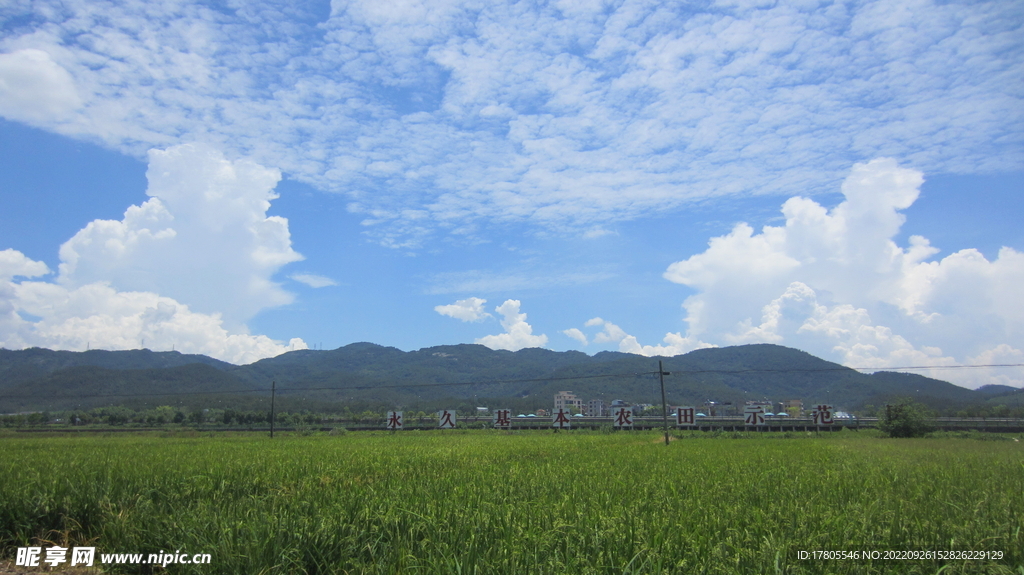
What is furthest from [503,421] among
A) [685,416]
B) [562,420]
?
[685,416]

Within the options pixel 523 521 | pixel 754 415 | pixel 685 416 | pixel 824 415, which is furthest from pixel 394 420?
pixel 523 521

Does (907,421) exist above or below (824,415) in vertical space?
above

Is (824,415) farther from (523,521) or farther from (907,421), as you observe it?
(523,521)

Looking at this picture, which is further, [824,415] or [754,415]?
[754,415]

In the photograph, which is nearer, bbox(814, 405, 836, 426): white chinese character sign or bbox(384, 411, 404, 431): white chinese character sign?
bbox(814, 405, 836, 426): white chinese character sign

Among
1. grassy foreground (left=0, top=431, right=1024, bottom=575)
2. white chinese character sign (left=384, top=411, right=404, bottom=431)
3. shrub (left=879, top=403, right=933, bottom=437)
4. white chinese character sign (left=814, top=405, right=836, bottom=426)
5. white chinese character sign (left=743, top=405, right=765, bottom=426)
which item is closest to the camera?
grassy foreground (left=0, top=431, right=1024, bottom=575)

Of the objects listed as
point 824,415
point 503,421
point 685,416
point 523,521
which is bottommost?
point 503,421

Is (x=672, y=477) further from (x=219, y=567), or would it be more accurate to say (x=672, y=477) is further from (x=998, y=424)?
(x=998, y=424)

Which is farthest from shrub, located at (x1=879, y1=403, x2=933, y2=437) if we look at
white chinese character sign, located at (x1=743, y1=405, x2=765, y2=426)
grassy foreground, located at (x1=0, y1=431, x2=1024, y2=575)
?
grassy foreground, located at (x1=0, y1=431, x2=1024, y2=575)

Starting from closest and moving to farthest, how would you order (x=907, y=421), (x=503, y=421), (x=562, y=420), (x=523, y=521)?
(x=523, y=521)
(x=907, y=421)
(x=562, y=420)
(x=503, y=421)

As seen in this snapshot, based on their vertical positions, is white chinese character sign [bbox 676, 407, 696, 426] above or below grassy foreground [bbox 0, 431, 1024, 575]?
below

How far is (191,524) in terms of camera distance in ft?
18.0

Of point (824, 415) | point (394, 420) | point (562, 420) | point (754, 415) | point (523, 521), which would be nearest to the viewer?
point (523, 521)

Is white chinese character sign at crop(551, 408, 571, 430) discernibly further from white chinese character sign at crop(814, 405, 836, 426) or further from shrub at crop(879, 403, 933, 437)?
shrub at crop(879, 403, 933, 437)
